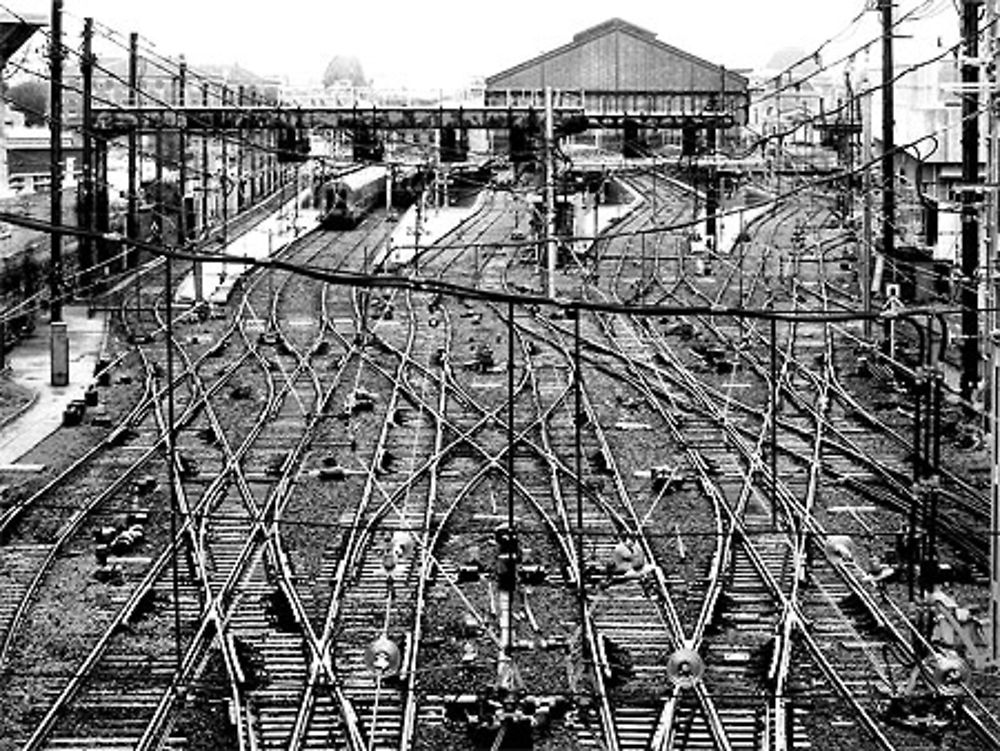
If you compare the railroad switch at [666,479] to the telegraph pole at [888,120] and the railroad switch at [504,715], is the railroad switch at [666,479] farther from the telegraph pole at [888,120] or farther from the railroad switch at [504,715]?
the telegraph pole at [888,120]

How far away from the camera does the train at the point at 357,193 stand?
4012 centimetres

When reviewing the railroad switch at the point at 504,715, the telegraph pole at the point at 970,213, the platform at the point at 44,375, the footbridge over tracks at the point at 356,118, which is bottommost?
the railroad switch at the point at 504,715

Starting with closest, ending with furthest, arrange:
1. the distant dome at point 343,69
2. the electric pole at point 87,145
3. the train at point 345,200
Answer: the electric pole at point 87,145 < the train at point 345,200 < the distant dome at point 343,69

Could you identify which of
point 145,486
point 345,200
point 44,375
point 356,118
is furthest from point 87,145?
point 345,200

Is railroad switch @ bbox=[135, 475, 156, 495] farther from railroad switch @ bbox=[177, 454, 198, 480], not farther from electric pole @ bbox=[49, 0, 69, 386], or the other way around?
electric pole @ bbox=[49, 0, 69, 386]

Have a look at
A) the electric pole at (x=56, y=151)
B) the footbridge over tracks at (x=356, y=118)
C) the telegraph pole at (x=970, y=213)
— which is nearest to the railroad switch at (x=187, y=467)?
the electric pole at (x=56, y=151)

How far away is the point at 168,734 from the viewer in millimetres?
8664

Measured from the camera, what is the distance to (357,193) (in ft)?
140

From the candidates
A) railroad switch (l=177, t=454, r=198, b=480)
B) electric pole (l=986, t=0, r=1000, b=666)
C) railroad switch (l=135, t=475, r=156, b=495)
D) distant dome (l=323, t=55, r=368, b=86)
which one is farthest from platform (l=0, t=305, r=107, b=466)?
distant dome (l=323, t=55, r=368, b=86)

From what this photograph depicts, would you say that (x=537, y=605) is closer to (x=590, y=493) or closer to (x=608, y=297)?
(x=590, y=493)

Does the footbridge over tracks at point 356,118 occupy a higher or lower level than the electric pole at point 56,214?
higher

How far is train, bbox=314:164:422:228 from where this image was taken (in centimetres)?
4012

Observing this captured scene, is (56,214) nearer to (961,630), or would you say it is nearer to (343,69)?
(961,630)

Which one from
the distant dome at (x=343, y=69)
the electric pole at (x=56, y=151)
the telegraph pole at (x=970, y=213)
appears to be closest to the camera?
the telegraph pole at (x=970, y=213)
